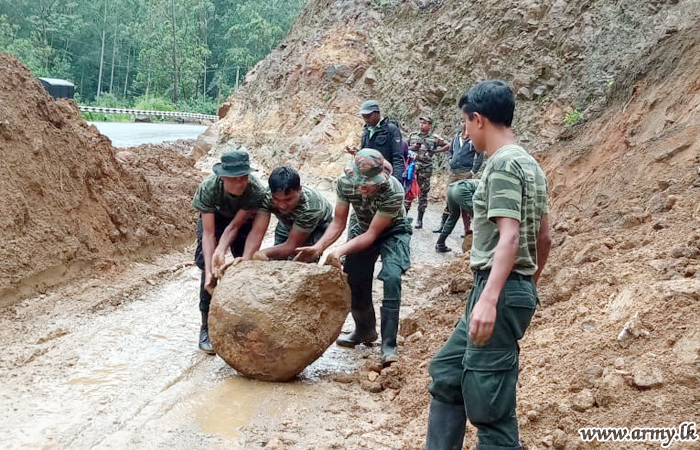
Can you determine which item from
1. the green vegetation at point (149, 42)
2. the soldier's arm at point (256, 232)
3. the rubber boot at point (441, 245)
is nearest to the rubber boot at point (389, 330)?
the soldier's arm at point (256, 232)

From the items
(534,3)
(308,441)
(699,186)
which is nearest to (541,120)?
(534,3)

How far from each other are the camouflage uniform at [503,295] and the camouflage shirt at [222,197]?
255 centimetres

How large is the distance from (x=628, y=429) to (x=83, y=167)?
6513mm

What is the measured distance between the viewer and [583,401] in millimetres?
3373

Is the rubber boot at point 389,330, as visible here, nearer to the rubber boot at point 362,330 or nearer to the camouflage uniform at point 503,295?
the rubber boot at point 362,330

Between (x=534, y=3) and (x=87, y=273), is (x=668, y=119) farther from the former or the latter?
(x=534, y=3)

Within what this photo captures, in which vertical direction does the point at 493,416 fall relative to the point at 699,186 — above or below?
below

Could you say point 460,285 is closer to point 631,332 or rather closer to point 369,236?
point 369,236

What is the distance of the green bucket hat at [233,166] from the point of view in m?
4.73

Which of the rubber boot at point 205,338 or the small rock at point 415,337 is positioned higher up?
the small rock at point 415,337

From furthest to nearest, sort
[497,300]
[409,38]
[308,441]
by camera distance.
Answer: [409,38] < [308,441] < [497,300]

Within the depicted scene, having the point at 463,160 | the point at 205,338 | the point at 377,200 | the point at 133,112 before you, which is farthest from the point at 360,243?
the point at 133,112

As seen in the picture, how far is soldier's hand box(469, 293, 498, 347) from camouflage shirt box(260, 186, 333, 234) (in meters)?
2.68

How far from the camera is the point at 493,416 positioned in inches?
105
